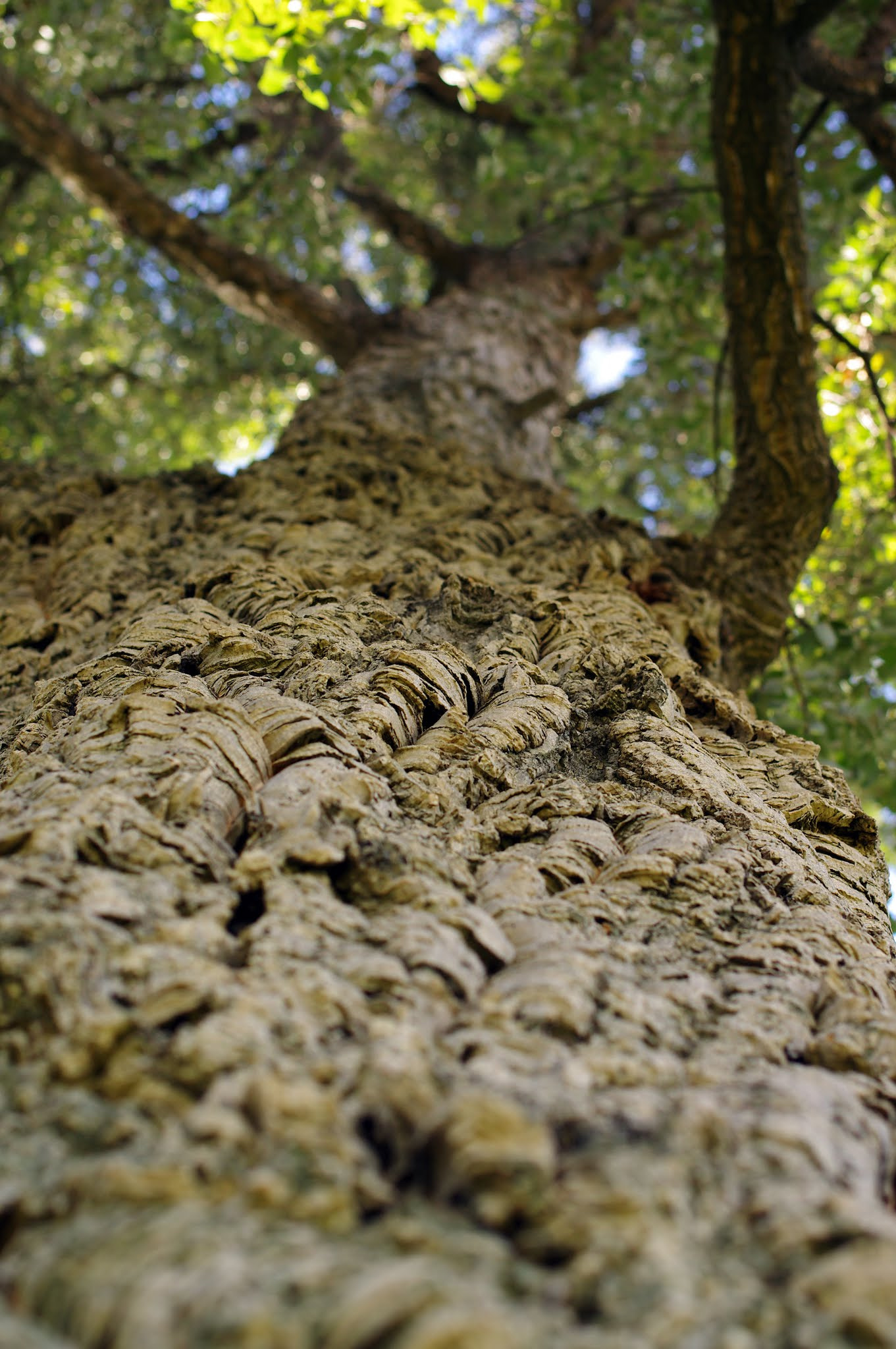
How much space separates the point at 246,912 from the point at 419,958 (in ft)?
0.81

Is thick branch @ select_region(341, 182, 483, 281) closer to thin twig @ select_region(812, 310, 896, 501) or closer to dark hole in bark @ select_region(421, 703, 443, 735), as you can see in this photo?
thin twig @ select_region(812, 310, 896, 501)

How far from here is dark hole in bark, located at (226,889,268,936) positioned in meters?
1.23

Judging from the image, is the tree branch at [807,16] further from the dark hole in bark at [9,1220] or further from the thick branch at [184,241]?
the dark hole in bark at [9,1220]

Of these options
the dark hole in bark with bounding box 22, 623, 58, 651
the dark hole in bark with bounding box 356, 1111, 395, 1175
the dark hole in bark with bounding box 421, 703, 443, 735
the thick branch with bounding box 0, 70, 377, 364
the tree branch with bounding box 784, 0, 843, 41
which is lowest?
the dark hole in bark with bounding box 356, 1111, 395, 1175

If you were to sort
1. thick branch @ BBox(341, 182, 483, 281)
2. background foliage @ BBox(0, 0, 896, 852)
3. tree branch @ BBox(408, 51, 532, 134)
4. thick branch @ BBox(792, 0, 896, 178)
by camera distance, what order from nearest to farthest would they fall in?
thick branch @ BBox(792, 0, 896, 178), background foliage @ BBox(0, 0, 896, 852), thick branch @ BBox(341, 182, 483, 281), tree branch @ BBox(408, 51, 532, 134)

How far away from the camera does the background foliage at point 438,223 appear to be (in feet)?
15.6

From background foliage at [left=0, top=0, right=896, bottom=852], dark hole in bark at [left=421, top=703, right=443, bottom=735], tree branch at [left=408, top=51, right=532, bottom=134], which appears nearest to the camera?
dark hole in bark at [left=421, top=703, right=443, bottom=735]

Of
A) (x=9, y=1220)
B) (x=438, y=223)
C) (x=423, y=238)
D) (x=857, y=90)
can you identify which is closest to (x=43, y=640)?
(x=9, y=1220)

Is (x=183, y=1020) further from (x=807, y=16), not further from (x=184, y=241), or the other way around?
(x=184, y=241)

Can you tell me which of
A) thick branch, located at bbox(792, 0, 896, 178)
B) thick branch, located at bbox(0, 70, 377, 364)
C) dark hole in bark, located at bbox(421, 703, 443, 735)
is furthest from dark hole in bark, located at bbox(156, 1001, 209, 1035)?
thick branch, located at bbox(0, 70, 377, 364)

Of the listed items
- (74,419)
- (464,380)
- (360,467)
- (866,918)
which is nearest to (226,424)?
(74,419)

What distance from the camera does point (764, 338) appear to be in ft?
11.7

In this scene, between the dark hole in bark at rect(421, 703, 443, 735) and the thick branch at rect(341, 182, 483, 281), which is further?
the thick branch at rect(341, 182, 483, 281)

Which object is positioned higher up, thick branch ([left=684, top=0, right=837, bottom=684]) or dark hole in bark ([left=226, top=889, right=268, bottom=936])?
thick branch ([left=684, top=0, right=837, bottom=684])
